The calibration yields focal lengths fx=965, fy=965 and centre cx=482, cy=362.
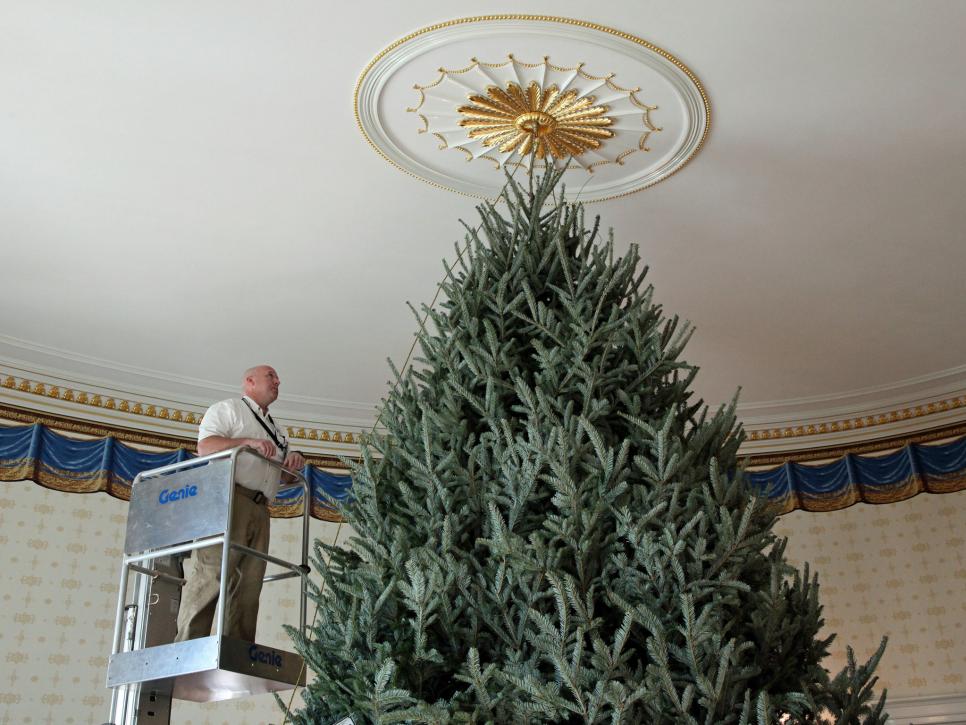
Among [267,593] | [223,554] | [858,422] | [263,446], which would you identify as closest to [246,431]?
[263,446]

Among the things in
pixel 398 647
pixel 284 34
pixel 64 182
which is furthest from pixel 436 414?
pixel 64 182

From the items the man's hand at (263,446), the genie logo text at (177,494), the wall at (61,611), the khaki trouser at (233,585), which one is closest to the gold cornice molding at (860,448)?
the wall at (61,611)

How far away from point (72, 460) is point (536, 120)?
5146 millimetres

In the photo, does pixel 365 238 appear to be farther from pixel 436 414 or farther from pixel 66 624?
pixel 66 624

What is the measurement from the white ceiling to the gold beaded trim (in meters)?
0.23

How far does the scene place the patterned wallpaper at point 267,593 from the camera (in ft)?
25.4

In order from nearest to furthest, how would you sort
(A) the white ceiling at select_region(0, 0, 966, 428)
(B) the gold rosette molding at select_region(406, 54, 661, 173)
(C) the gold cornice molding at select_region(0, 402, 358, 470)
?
(A) the white ceiling at select_region(0, 0, 966, 428) < (B) the gold rosette molding at select_region(406, 54, 661, 173) < (C) the gold cornice molding at select_region(0, 402, 358, 470)

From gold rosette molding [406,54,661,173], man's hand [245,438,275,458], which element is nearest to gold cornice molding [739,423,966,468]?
gold rosette molding [406,54,661,173]

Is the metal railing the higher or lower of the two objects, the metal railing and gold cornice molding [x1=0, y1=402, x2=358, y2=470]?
the lower

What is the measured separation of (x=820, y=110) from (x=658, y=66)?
45.0 inches

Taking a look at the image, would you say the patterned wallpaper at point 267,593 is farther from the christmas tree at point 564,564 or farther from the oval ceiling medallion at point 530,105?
the christmas tree at point 564,564

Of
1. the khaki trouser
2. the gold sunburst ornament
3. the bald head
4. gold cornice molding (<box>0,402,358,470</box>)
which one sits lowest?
the khaki trouser

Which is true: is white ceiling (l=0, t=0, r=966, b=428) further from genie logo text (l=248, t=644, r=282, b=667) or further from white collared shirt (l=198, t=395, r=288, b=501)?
genie logo text (l=248, t=644, r=282, b=667)

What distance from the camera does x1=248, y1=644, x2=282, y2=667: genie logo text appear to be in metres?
4.47
